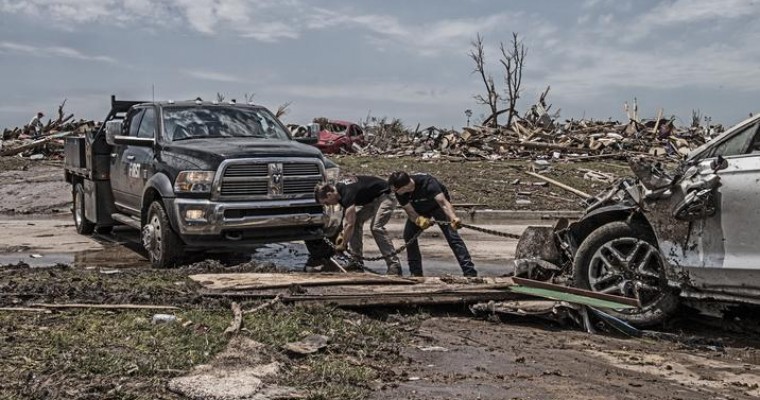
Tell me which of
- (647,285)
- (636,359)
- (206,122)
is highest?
(206,122)

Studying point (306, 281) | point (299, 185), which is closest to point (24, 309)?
point (306, 281)

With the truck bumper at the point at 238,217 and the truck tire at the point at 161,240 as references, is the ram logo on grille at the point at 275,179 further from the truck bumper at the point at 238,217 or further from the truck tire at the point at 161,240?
the truck tire at the point at 161,240

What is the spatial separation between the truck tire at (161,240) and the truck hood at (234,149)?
75cm

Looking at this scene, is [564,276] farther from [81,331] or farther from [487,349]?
[81,331]

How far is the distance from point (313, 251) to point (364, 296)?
354 centimetres

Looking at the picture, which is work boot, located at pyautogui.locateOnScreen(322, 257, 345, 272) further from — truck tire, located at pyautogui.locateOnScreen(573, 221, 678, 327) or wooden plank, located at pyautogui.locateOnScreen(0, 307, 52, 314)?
wooden plank, located at pyautogui.locateOnScreen(0, 307, 52, 314)

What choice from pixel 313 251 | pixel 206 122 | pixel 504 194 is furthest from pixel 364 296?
pixel 504 194

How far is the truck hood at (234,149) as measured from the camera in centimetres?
834

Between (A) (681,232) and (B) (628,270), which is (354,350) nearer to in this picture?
(B) (628,270)

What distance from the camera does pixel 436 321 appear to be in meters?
6.06

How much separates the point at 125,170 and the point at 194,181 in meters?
2.41

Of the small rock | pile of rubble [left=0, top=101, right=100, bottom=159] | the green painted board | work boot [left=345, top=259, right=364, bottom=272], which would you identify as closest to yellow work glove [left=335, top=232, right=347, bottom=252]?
work boot [left=345, top=259, right=364, bottom=272]

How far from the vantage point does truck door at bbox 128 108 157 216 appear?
30.5 feet

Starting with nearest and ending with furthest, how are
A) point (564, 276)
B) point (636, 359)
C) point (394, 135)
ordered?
point (636, 359) < point (564, 276) < point (394, 135)
